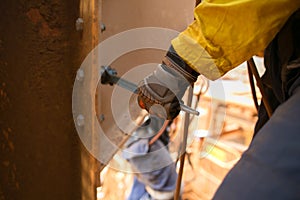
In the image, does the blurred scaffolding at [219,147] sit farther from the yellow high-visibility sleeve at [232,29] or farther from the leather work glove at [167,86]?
the yellow high-visibility sleeve at [232,29]

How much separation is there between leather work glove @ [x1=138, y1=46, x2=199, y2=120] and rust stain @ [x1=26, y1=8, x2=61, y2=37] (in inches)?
9.7

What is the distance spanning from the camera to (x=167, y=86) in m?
0.76

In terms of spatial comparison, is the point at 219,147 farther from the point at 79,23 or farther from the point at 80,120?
the point at 79,23

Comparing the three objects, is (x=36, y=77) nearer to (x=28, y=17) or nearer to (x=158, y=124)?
(x=28, y=17)

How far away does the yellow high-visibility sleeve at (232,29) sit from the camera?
0.57 m

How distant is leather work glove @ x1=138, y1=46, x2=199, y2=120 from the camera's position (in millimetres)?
724

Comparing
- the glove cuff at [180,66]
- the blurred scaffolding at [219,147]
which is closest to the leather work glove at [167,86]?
the glove cuff at [180,66]

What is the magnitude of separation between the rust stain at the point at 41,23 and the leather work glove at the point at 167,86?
0.81 ft

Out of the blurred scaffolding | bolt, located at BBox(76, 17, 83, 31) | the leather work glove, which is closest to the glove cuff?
the leather work glove

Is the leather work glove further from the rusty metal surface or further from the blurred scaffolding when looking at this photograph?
the blurred scaffolding

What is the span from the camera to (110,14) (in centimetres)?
95

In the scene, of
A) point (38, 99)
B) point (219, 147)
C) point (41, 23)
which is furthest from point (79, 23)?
point (219, 147)

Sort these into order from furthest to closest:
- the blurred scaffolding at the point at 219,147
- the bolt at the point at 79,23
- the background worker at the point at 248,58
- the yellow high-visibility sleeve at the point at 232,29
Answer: the blurred scaffolding at the point at 219,147 → the bolt at the point at 79,23 → the yellow high-visibility sleeve at the point at 232,29 → the background worker at the point at 248,58

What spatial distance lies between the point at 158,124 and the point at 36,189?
23.3 inches
